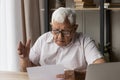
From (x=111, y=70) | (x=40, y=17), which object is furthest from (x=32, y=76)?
(x=40, y=17)

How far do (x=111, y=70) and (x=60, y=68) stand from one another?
681 mm

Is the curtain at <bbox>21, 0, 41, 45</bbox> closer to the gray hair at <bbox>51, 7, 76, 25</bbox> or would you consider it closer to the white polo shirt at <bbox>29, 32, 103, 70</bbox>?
the white polo shirt at <bbox>29, 32, 103, 70</bbox>

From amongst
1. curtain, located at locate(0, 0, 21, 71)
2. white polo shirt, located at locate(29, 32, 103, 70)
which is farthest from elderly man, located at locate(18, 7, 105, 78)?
curtain, located at locate(0, 0, 21, 71)

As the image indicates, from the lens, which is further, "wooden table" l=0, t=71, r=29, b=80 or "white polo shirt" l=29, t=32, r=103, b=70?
"white polo shirt" l=29, t=32, r=103, b=70

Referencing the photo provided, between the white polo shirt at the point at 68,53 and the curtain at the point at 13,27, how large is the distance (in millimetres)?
914

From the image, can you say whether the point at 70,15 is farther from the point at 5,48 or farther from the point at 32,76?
the point at 5,48

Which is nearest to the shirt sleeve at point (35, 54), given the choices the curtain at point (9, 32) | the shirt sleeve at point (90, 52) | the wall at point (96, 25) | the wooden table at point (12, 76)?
the wooden table at point (12, 76)

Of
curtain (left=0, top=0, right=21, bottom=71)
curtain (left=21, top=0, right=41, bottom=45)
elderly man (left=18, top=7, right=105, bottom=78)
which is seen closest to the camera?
elderly man (left=18, top=7, right=105, bottom=78)

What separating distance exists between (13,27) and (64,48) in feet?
3.55

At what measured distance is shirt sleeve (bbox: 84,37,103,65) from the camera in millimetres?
1863

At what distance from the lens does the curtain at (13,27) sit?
9.32 ft

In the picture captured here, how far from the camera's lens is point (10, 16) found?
9.34 ft

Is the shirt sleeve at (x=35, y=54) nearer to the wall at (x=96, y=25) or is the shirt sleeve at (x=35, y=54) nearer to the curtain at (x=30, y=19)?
the curtain at (x=30, y=19)

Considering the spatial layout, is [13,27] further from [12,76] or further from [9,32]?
[12,76]
